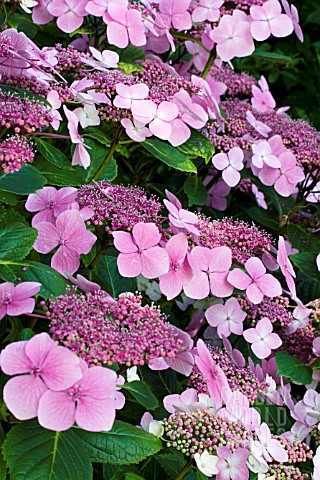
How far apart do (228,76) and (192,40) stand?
21 cm

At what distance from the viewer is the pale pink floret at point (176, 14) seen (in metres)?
1.41

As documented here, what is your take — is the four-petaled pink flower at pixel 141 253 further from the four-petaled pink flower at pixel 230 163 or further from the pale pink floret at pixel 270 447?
the four-petaled pink flower at pixel 230 163

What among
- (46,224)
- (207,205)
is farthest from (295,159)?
(46,224)

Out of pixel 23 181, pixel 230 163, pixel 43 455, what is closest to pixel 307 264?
pixel 230 163

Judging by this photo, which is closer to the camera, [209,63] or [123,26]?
[123,26]

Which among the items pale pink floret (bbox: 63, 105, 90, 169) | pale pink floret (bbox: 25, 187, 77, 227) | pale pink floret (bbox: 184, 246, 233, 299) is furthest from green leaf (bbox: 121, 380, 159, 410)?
pale pink floret (bbox: 63, 105, 90, 169)

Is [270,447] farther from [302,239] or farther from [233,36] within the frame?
[233,36]

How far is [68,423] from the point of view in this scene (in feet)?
2.29

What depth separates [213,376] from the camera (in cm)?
99

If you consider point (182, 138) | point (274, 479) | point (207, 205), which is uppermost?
point (182, 138)

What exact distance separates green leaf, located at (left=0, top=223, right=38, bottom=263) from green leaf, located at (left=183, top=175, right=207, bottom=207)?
0.56m

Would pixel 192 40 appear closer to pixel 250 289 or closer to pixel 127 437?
pixel 250 289

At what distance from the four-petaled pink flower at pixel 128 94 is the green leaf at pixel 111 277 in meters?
0.25

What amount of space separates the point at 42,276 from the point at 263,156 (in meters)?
0.69
